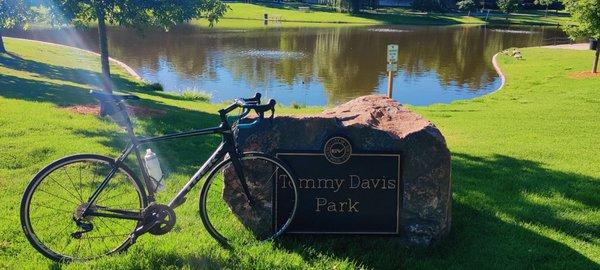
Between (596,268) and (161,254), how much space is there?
3.71m

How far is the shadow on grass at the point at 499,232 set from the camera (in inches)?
177

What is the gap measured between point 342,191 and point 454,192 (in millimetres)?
2142

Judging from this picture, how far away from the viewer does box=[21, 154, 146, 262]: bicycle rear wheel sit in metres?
3.89

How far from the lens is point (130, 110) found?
36.2ft

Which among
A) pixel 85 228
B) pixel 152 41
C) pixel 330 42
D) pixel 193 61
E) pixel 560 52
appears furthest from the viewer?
pixel 330 42

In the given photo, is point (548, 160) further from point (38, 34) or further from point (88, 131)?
point (38, 34)

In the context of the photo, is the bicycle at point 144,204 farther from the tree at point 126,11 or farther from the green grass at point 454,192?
the tree at point 126,11

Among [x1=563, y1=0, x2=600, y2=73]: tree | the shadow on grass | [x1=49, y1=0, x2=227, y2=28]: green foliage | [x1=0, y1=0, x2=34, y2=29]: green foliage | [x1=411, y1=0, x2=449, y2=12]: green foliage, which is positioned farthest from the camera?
[x1=411, y1=0, x2=449, y2=12]: green foliage

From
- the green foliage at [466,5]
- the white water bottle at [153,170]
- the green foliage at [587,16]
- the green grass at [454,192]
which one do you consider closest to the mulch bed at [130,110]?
the green grass at [454,192]

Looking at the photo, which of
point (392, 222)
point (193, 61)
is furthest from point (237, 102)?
point (193, 61)

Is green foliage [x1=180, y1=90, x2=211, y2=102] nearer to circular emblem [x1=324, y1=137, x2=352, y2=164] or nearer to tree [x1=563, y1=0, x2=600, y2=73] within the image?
circular emblem [x1=324, y1=137, x2=352, y2=164]

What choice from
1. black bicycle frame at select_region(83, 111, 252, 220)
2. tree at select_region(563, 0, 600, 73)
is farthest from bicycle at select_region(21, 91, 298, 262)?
tree at select_region(563, 0, 600, 73)

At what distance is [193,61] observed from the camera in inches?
1238

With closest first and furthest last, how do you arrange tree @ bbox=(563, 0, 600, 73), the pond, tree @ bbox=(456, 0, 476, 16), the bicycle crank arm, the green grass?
1. the bicycle crank arm
2. the green grass
3. tree @ bbox=(563, 0, 600, 73)
4. the pond
5. tree @ bbox=(456, 0, 476, 16)
